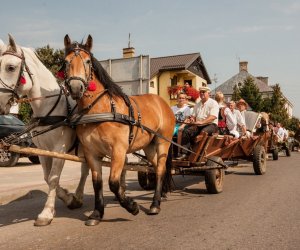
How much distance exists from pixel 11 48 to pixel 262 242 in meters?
3.67

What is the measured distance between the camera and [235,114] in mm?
10586

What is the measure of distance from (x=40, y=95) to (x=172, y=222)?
2.40 meters

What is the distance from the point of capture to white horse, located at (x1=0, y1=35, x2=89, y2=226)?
491 cm

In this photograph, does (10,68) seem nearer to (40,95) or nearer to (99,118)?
(40,95)

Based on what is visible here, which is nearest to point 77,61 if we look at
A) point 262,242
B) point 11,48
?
point 11,48

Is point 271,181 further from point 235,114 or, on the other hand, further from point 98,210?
point 98,210

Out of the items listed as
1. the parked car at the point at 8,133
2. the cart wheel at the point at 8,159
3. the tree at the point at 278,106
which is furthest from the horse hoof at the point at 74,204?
the tree at the point at 278,106

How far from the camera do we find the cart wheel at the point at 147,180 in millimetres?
8344

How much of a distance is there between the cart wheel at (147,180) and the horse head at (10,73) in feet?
12.6

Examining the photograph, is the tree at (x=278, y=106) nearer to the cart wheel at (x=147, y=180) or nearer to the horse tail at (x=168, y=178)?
the cart wheel at (x=147, y=180)

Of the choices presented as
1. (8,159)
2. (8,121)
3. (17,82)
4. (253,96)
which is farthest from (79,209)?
(253,96)

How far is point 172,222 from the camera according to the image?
17.6 ft

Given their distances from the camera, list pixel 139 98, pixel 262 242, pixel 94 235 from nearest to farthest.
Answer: pixel 262 242 → pixel 94 235 → pixel 139 98

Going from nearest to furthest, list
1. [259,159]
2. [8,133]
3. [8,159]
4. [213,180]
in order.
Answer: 1. [213,180]
2. [259,159]
3. [8,159]
4. [8,133]
